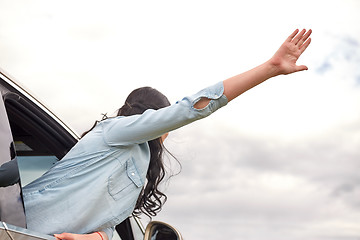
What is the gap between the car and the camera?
2207mm

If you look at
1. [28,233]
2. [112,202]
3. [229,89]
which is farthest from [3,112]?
[229,89]

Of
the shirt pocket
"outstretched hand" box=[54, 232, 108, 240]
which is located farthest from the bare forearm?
"outstretched hand" box=[54, 232, 108, 240]

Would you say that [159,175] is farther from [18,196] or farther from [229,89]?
[18,196]

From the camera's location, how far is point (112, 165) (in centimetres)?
265

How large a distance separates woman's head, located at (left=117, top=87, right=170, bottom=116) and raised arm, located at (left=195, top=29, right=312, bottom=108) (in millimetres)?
507

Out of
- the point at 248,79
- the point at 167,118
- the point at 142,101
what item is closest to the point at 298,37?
the point at 248,79

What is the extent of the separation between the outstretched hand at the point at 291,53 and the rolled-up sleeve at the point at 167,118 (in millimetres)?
254

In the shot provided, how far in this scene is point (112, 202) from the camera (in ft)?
8.73

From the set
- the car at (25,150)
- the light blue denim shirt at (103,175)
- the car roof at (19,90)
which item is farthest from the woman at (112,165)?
the car roof at (19,90)

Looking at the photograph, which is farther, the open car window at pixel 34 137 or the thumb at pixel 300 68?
the open car window at pixel 34 137

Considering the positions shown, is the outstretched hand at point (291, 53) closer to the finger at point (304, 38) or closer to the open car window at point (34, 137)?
the finger at point (304, 38)

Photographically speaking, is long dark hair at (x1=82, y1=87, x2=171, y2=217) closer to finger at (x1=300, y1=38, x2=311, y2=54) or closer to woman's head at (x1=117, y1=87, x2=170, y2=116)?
woman's head at (x1=117, y1=87, x2=170, y2=116)

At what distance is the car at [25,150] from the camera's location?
2207mm

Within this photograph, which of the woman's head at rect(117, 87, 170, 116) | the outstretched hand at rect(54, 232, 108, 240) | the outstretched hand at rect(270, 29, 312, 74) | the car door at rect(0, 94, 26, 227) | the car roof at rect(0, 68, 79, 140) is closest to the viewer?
the car door at rect(0, 94, 26, 227)
